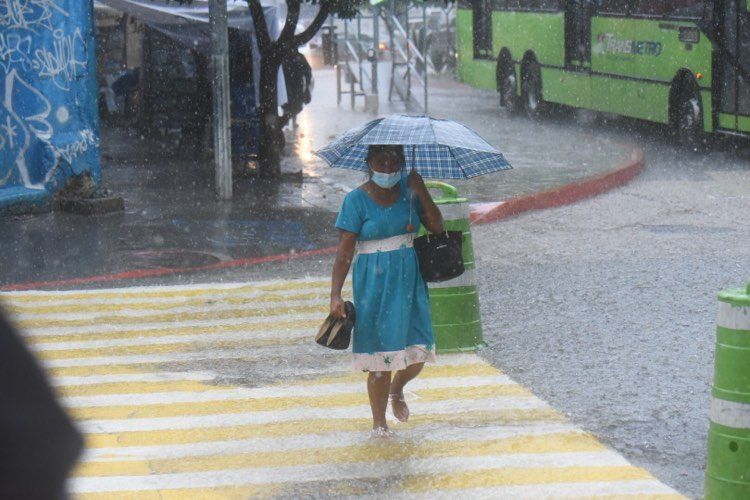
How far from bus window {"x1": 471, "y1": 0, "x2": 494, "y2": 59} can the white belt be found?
80.0 ft

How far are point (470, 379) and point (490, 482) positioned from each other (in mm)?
1742

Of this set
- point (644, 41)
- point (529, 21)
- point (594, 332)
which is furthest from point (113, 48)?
point (594, 332)

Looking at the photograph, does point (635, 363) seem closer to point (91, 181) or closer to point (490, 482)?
point (490, 482)

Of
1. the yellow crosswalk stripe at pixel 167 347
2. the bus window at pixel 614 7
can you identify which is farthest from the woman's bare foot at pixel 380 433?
the bus window at pixel 614 7

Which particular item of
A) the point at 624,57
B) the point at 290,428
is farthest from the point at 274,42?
the point at 290,428

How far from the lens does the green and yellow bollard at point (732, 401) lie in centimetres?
458

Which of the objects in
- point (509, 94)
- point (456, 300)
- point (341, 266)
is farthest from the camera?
point (509, 94)

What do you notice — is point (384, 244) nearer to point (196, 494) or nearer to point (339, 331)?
point (339, 331)

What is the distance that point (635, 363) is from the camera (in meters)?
7.41

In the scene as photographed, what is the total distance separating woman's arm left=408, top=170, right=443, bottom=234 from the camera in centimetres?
593

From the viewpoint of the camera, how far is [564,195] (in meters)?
14.9

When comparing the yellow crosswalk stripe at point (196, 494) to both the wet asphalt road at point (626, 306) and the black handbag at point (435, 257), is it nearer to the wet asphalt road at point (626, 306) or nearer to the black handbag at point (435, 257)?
the black handbag at point (435, 257)

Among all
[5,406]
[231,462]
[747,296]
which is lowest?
[231,462]

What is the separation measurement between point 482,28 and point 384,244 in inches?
989
